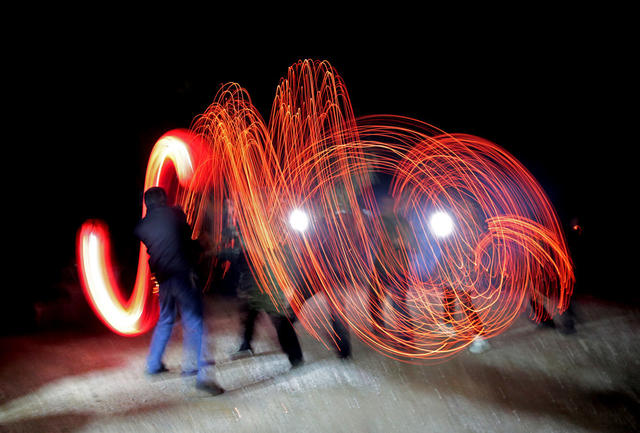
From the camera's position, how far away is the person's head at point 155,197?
4.69m

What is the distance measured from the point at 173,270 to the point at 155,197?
0.84 m

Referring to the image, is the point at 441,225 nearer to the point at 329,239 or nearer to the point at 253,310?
the point at 329,239

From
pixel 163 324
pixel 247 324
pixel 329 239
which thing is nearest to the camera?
pixel 163 324

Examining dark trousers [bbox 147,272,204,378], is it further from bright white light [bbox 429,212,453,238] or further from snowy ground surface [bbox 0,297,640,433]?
bright white light [bbox 429,212,453,238]

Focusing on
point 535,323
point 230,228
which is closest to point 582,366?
point 535,323

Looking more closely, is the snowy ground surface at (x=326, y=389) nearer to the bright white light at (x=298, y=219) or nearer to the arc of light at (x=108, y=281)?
the arc of light at (x=108, y=281)

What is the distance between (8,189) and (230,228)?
498 centimetres

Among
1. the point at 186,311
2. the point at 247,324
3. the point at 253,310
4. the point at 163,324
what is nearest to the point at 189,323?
the point at 186,311

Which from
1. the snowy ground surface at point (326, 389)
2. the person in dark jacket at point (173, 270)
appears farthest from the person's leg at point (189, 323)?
the snowy ground surface at point (326, 389)

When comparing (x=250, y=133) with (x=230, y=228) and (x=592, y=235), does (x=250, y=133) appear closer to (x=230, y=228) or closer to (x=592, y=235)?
(x=230, y=228)

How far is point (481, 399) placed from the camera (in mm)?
4398

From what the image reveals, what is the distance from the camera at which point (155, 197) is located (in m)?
4.71

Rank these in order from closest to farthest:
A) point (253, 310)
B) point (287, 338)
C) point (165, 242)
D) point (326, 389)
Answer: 1. point (326, 389)
2. point (165, 242)
3. point (287, 338)
4. point (253, 310)

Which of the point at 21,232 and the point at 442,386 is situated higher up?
the point at 21,232
